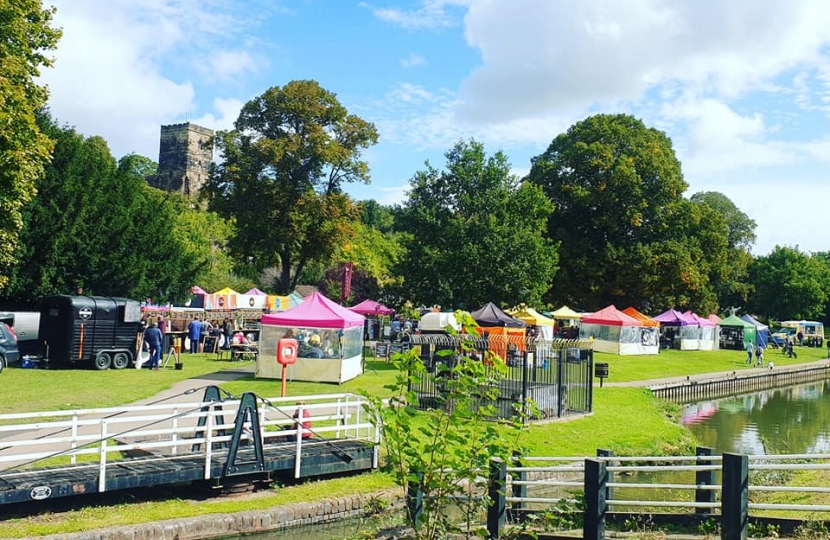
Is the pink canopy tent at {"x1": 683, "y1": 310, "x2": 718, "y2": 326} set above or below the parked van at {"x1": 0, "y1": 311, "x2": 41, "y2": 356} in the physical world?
above

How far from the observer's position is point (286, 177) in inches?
1778

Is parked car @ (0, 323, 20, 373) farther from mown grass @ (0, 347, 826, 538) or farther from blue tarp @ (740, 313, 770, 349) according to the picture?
blue tarp @ (740, 313, 770, 349)

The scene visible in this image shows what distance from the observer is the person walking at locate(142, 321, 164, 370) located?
1012 inches

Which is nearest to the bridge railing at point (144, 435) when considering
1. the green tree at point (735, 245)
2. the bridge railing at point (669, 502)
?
the bridge railing at point (669, 502)

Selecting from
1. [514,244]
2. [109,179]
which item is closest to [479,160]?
[514,244]

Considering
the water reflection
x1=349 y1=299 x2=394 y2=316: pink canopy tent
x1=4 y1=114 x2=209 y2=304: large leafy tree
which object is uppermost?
x1=4 y1=114 x2=209 y2=304: large leafy tree

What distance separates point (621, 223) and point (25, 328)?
121 ft

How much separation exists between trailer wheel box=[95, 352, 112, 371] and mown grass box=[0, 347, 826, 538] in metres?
1.06

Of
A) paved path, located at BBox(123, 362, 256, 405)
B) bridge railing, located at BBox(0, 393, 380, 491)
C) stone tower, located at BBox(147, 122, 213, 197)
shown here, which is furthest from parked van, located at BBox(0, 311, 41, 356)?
stone tower, located at BBox(147, 122, 213, 197)

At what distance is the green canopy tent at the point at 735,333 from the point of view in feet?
179

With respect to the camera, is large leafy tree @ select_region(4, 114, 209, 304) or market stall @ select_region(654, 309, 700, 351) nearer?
large leafy tree @ select_region(4, 114, 209, 304)

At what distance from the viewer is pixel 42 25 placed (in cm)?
2427

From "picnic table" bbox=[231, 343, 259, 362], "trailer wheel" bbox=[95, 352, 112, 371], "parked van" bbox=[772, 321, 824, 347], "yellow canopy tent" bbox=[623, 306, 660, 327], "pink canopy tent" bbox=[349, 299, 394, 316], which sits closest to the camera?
"trailer wheel" bbox=[95, 352, 112, 371]

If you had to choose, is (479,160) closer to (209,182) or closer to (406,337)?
(406,337)
